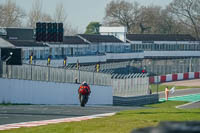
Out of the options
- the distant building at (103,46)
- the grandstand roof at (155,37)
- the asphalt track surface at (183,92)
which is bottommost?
the asphalt track surface at (183,92)

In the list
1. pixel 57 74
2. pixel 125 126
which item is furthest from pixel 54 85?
pixel 125 126

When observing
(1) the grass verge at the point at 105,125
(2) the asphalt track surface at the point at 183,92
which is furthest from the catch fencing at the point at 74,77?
(1) the grass verge at the point at 105,125

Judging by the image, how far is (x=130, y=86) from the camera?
40.3 meters

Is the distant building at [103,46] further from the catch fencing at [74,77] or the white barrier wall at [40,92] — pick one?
the white barrier wall at [40,92]

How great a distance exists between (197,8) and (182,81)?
49028 millimetres

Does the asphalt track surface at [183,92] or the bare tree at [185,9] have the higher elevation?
the bare tree at [185,9]

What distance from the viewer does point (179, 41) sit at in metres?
91.1

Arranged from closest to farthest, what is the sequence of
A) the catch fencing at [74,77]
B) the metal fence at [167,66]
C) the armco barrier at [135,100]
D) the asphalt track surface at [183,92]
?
the catch fencing at [74,77] < the armco barrier at [135,100] < the asphalt track surface at [183,92] < the metal fence at [167,66]

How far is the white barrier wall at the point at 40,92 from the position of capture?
2928 centimetres

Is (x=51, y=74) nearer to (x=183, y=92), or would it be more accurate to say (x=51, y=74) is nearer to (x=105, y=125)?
(x=105, y=125)

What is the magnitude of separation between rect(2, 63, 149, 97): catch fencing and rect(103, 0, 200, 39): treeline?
2773 inches

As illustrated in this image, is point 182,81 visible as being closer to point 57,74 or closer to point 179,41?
point 179,41

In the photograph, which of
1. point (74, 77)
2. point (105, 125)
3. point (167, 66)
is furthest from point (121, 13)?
point (105, 125)

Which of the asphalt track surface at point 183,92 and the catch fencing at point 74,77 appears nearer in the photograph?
the catch fencing at point 74,77
